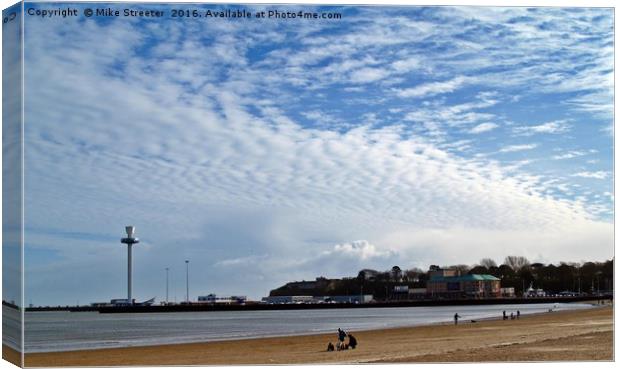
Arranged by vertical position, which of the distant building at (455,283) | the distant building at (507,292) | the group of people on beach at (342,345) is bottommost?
the group of people on beach at (342,345)

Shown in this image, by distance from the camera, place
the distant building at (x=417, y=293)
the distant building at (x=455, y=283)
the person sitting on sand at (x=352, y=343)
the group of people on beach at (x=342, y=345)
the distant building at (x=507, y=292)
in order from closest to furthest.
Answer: the group of people on beach at (x=342, y=345) → the person sitting on sand at (x=352, y=343) → the distant building at (x=455, y=283) → the distant building at (x=417, y=293) → the distant building at (x=507, y=292)

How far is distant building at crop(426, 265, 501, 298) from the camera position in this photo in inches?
698

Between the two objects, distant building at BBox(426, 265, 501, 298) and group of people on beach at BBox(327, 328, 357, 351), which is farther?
distant building at BBox(426, 265, 501, 298)

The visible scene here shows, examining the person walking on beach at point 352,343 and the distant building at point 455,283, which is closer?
the person walking on beach at point 352,343

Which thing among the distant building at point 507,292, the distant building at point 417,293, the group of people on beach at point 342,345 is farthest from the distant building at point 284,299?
the distant building at point 507,292

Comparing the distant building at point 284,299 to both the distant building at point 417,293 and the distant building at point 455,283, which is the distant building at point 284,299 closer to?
the distant building at point 417,293

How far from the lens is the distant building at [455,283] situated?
58.2 ft

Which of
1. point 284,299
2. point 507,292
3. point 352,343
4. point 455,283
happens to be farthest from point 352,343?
point 507,292

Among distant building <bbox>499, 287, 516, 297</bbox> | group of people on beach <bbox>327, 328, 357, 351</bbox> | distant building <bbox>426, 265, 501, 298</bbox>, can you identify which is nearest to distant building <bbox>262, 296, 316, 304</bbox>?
distant building <bbox>426, 265, 501, 298</bbox>

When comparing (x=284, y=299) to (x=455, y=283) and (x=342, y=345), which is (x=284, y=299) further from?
(x=342, y=345)

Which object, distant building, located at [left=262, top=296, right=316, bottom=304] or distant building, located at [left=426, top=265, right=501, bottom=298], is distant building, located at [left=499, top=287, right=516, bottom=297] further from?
distant building, located at [left=262, top=296, right=316, bottom=304]

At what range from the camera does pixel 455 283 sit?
68.7 ft

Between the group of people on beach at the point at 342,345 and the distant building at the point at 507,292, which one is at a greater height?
the distant building at the point at 507,292

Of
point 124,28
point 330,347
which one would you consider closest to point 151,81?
point 124,28
